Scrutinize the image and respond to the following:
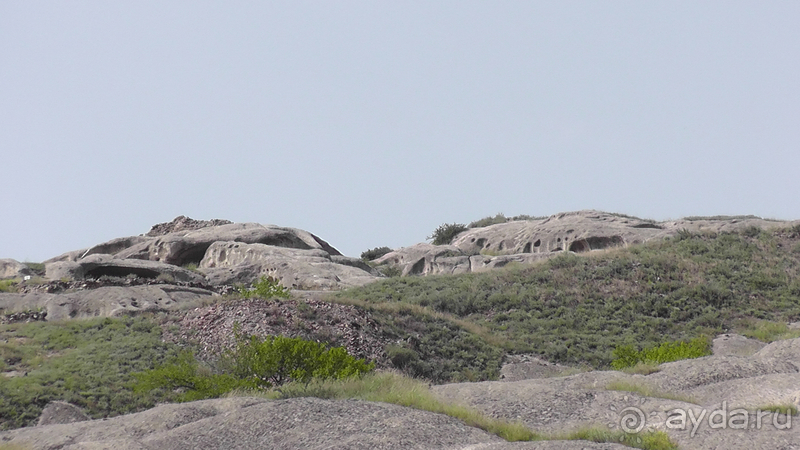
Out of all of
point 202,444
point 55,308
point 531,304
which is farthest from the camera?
Result: point 531,304

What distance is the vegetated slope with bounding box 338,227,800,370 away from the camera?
2358cm

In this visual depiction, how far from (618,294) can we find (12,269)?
93.2 ft

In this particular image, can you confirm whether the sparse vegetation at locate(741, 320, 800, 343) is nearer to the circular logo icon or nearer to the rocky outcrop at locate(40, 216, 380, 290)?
the rocky outcrop at locate(40, 216, 380, 290)

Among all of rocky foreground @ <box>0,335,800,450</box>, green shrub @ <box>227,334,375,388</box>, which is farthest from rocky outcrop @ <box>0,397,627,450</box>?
green shrub @ <box>227,334,375,388</box>

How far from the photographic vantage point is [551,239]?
3888 cm

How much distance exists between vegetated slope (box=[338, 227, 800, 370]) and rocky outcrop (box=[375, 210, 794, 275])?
2760 mm

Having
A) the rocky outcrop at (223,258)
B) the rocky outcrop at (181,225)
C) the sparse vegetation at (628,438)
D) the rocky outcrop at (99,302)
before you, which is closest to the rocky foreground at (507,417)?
the sparse vegetation at (628,438)

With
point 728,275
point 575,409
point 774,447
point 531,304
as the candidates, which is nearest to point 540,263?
point 531,304

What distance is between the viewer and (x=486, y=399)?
8.95 metres

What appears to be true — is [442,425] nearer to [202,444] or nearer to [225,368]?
[202,444]

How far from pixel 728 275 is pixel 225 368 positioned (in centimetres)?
2289

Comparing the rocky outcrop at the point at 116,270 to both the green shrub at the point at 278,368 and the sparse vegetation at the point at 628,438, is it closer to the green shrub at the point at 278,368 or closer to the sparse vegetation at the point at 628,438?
the green shrub at the point at 278,368

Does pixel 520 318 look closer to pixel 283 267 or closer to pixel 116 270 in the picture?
pixel 283 267

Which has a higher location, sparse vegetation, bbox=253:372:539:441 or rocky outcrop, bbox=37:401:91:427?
sparse vegetation, bbox=253:372:539:441
